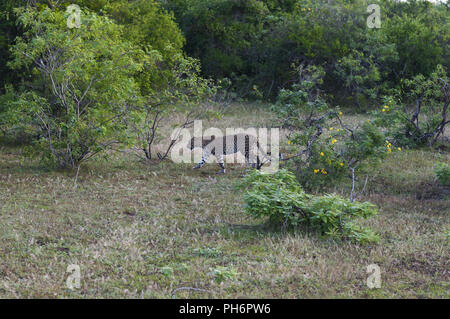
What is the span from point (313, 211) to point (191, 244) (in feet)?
5.53

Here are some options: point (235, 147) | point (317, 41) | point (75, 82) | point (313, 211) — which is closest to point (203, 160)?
point (235, 147)

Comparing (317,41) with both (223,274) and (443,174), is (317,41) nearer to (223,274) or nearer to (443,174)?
(443,174)

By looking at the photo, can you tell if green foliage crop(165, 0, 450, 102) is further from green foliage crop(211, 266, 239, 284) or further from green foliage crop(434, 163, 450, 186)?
green foliage crop(211, 266, 239, 284)

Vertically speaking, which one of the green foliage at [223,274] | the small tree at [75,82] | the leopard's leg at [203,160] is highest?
the small tree at [75,82]

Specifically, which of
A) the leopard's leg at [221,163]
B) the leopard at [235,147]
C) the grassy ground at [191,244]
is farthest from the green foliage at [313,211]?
the leopard's leg at [221,163]

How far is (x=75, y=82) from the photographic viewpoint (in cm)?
1188

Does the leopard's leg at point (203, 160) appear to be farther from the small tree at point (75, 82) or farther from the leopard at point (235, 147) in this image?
the small tree at point (75, 82)

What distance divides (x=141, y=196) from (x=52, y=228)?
2245 millimetres

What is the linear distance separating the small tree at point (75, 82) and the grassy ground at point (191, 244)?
87cm

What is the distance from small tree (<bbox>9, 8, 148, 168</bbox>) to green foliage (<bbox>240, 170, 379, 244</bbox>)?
448cm

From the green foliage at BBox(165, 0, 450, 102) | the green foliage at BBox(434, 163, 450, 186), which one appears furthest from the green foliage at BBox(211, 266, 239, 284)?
the green foliage at BBox(165, 0, 450, 102)

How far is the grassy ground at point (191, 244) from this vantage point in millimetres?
5445
